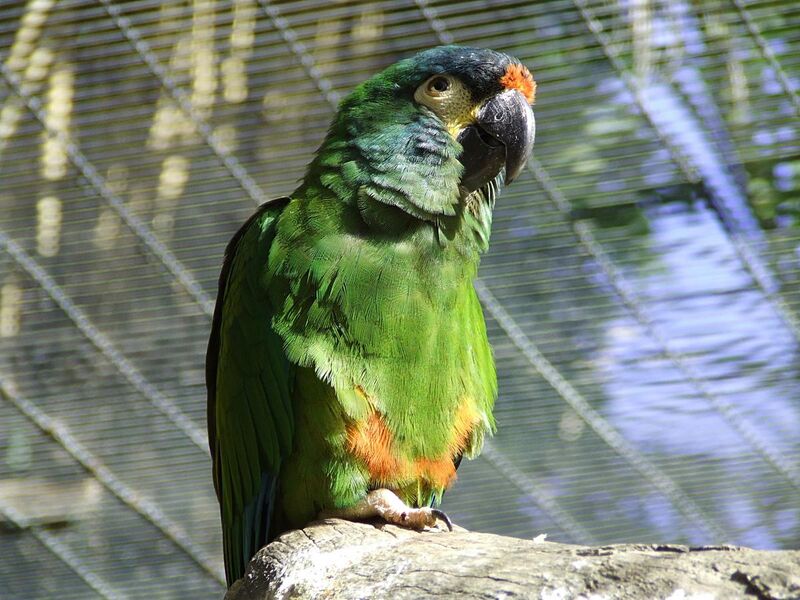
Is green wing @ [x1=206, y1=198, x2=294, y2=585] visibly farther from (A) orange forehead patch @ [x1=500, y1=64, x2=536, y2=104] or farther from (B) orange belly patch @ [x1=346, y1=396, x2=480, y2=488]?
(A) orange forehead patch @ [x1=500, y1=64, x2=536, y2=104]

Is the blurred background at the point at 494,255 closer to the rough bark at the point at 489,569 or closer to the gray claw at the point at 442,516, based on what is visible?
the gray claw at the point at 442,516

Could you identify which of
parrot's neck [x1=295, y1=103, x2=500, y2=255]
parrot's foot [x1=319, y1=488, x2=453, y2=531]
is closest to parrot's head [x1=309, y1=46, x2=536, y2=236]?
parrot's neck [x1=295, y1=103, x2=500, y2=255]

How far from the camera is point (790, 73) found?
4.40 m

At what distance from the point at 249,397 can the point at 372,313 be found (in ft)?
1.65

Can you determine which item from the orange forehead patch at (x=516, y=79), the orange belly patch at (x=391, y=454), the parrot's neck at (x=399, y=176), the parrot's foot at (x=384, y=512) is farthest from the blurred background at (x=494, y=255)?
the parrot's foot at (x=384, y=512)

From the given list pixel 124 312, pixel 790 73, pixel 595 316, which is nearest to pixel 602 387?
pixel 595 316

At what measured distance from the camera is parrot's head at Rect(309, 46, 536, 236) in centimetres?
331

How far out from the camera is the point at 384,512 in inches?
120

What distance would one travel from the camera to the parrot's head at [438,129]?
331cm

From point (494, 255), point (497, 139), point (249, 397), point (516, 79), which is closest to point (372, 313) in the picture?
point (249, 397)

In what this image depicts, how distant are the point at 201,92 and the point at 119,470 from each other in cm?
232

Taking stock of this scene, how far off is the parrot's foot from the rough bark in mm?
61

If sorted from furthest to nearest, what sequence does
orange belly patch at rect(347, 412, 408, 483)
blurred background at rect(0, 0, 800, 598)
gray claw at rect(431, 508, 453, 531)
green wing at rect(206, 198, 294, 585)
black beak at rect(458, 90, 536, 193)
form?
blurred background at rect(0, 0, 800, 598) < black beak at rect(458, 90, 536, 193) < green wing at rect(206, 198, 294, 585) < orange belly patch at rect(347, 412, 408, 483) < gray claw at rect(431, 508, 453, 531)

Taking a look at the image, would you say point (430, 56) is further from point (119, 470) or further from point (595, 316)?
point (119, 470)
